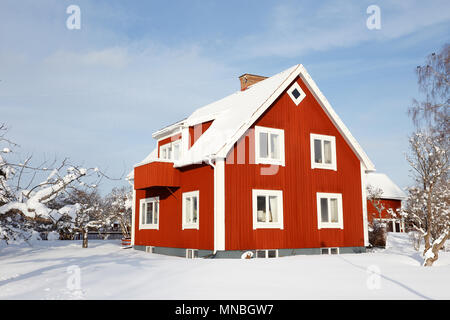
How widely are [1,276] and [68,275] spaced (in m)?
2.19

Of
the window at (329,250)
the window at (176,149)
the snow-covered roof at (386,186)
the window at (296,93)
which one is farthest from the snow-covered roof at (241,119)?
the snow-covered roof at (386,186)

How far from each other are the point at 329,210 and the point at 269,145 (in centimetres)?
484

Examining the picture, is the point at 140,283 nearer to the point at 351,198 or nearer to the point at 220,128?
the point at 220,128

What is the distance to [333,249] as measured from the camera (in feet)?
72.0

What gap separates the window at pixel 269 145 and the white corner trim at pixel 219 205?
2020 mm

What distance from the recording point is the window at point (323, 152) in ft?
72.5

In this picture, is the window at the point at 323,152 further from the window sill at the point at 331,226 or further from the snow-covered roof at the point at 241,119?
the window sill at the point at 331,226

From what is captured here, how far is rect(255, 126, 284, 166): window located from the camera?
20.2m

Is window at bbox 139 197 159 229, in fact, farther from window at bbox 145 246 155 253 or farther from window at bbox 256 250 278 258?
window at bbox 256 250 278 258

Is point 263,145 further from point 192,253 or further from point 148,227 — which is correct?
point 148,227


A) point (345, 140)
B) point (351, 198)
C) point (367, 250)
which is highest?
point (345, 140)

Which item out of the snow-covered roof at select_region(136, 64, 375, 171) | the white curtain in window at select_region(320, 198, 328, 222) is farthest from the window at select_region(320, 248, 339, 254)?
the snow-covered roof at select_region(136, 64, 375, 171)
